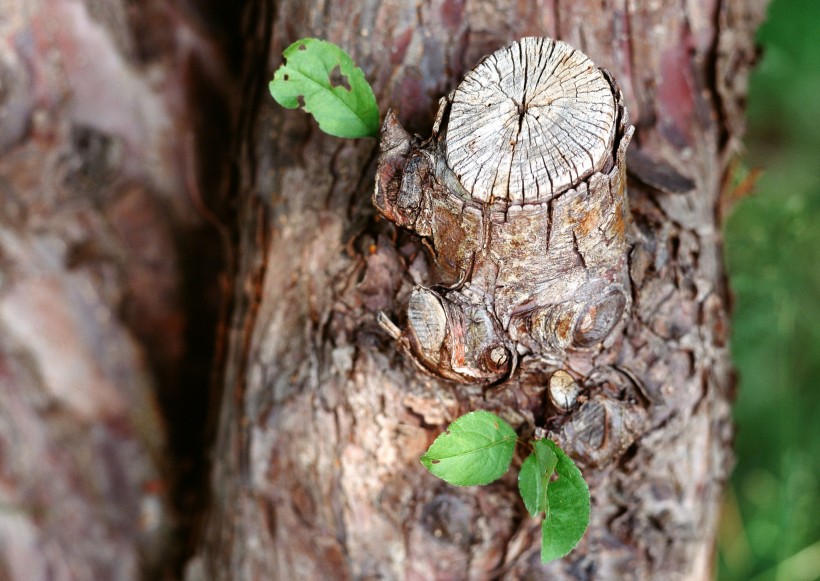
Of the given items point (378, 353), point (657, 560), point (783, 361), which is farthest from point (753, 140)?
point (378, 353)

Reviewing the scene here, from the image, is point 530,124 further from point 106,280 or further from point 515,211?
point 106,280

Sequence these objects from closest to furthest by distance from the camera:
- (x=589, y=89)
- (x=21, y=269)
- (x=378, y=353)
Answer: (x=589, y=89)
(x=378, y=353)
(x=21, y=269)

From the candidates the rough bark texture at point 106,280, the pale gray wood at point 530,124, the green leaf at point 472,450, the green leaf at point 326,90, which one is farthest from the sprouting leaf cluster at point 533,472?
the rough bark texture at point 106,280

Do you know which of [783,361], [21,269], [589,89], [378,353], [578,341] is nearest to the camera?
[589,89]

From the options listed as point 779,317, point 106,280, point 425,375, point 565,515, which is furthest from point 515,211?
point 779,317

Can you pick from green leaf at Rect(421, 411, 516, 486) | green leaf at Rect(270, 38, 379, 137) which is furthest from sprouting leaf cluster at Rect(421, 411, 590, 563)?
green leaf at Rect(270, 38, 379, 137)

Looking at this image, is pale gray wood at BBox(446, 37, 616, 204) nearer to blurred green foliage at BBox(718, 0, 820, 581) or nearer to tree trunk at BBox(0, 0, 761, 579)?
tree trunk at BBox(0, 0, 761, 579)

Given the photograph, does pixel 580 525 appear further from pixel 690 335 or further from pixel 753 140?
pixel 753 140
